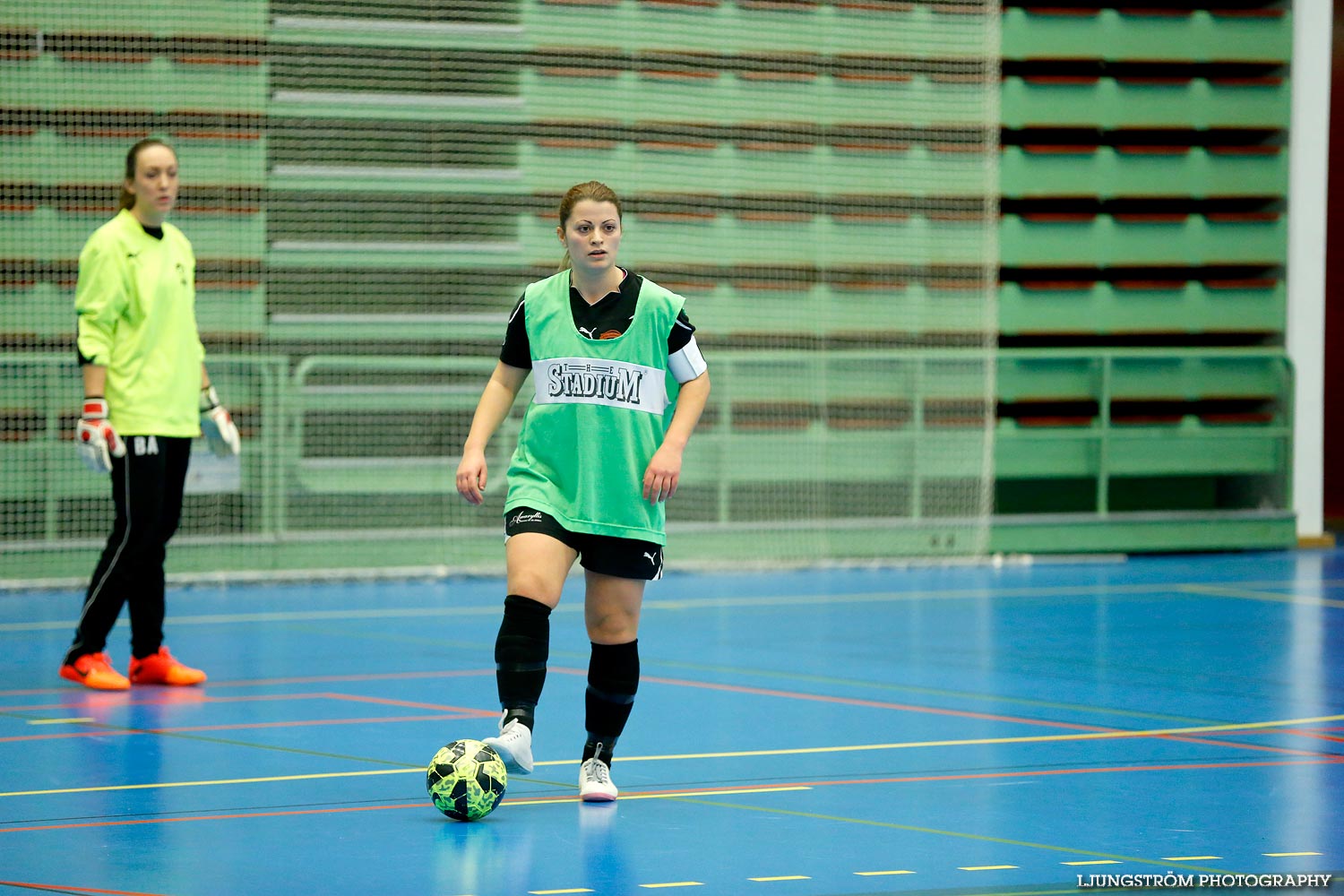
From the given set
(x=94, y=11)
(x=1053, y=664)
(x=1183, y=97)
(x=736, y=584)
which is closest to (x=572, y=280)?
(x=1053, y=664)

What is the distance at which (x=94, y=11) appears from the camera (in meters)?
11.9

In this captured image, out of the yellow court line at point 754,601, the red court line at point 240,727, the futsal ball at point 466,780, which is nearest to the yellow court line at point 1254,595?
the yellow court line at point 754,601

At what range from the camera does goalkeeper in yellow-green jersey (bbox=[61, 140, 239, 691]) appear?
7285mm

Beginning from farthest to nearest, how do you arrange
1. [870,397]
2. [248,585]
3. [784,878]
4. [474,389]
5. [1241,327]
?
[1241,327] → [870,397] → [474,389] → [248,585] → [784,878]

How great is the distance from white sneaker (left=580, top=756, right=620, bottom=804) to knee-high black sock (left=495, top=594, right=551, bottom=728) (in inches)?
8.9

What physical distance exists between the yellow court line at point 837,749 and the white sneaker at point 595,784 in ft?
2.00

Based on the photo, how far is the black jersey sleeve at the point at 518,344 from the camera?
5.27 metres

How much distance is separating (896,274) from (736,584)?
305 centimetres

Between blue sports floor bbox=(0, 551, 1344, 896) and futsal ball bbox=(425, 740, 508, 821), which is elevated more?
futsal ball bbox=(425, 740, 508, 821)

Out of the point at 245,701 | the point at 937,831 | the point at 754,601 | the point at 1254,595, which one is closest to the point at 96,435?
the point at 245,701

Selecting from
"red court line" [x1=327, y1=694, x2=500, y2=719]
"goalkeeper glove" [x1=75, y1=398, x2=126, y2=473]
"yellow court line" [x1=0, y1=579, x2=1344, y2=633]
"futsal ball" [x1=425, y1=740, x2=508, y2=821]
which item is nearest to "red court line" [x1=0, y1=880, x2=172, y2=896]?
"futsal ball" [x1=425, y1=740, x2=508, y2=821]

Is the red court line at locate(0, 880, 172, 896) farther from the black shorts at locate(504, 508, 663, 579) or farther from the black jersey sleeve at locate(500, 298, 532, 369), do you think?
the black jersey sleeve at locate(500, 298, 532, 369)

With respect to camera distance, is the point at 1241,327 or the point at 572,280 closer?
the point at 572,280

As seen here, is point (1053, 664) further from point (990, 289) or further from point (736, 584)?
point (990, 289)
